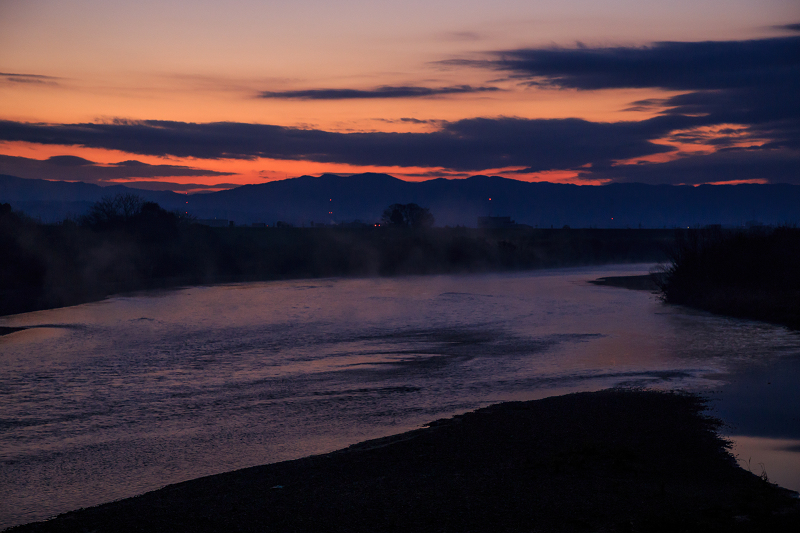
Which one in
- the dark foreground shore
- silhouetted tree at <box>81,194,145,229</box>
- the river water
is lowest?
the river water

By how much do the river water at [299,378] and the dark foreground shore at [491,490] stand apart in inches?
45.8

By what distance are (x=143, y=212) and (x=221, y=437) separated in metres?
72.6

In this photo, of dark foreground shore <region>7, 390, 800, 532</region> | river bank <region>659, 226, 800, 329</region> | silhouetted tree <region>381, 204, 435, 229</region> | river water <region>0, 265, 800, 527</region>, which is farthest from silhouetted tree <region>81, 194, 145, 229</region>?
dark foreground shore <region>7, 390, 800, 532</region>

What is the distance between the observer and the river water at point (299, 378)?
1251cm

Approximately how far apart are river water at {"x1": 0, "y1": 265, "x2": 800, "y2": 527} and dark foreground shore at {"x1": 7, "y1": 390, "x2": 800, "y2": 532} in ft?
3.82

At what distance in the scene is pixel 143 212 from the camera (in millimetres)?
80688

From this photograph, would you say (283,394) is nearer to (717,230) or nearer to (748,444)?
(748,444)

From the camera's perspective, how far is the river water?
12508 mm

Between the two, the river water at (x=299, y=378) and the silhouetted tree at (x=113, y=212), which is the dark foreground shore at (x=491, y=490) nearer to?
the river water at (x=299, y=378)

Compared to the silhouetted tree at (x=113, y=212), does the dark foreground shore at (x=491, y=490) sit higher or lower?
lower

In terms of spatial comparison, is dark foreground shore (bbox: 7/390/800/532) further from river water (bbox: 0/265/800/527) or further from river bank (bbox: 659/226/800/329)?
river bank (bbox: 659/226/800/329)

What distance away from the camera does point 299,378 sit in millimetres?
20062

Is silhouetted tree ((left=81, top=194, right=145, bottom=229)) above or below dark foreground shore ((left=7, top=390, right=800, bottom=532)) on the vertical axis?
above

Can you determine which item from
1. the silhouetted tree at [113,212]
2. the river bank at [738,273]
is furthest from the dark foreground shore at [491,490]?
the silhouetted tree at [113,212]
